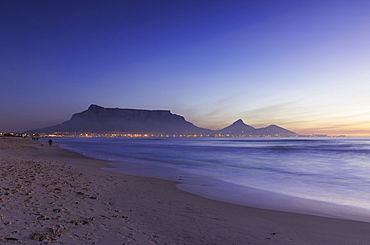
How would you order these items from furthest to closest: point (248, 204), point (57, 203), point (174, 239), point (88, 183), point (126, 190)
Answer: point (88, 183)
point (126, 190)
point (248, 204)
point (57, 203)
point (174, 239)

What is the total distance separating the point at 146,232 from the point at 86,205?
2665 mm

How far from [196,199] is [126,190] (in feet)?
9.63

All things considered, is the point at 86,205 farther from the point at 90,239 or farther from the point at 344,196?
the point at 344,196

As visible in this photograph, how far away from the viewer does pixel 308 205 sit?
862cm

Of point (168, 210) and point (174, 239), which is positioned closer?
point (174, 239)

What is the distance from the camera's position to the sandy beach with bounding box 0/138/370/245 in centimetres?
476

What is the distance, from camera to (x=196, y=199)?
29.1 feet

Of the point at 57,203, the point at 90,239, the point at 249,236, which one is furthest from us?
the point at 57,203

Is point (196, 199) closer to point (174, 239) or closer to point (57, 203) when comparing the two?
point (174, 239)

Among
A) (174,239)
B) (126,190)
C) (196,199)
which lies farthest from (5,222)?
(196,199)

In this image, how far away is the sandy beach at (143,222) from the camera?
187 inches

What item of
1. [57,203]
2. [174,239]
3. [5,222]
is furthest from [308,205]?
[5,222]

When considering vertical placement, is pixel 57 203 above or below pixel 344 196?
above

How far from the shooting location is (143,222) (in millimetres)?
5754
